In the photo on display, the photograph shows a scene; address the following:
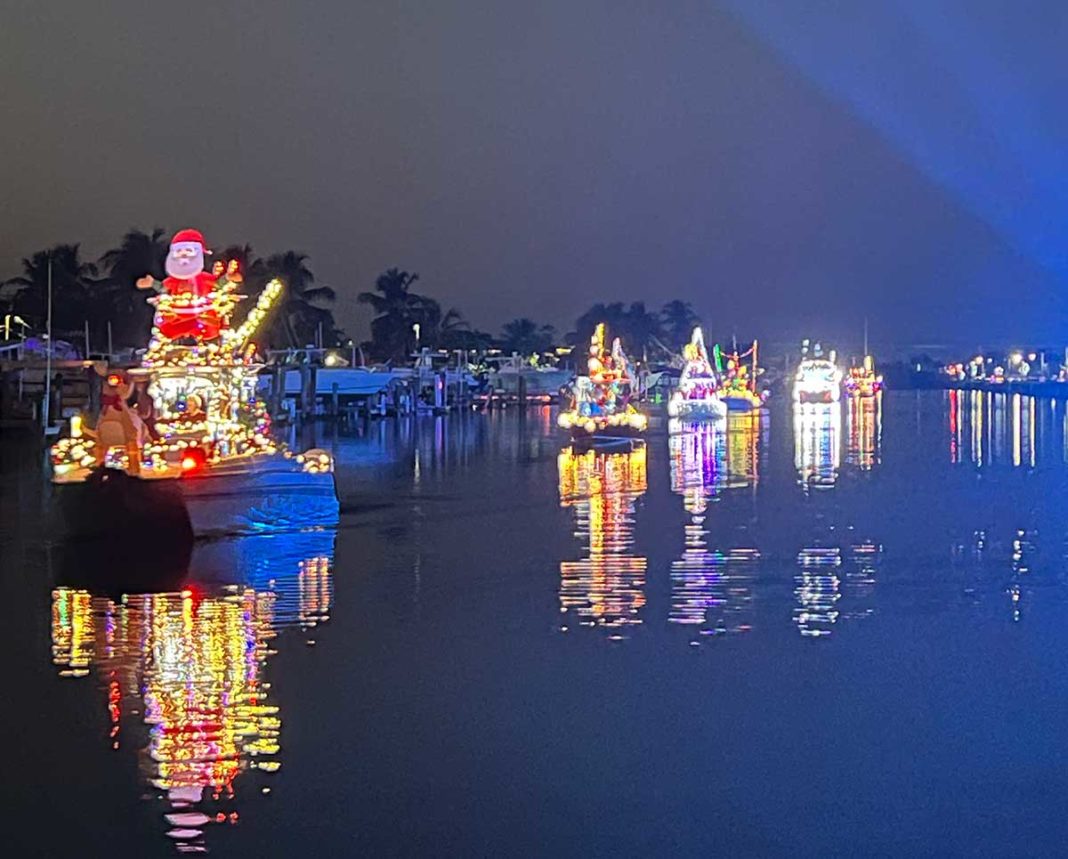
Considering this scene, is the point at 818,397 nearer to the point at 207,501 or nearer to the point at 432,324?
the point at 432,324

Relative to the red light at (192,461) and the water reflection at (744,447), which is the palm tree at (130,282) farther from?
the red light at (192,461)

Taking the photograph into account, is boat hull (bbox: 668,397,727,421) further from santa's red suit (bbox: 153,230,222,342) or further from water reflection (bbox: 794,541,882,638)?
santa's red suit (bbox: 153,230,222,342)

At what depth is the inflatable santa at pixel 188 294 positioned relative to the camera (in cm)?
1839

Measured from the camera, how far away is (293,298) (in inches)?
3314

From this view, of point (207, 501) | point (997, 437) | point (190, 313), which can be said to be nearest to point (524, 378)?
point (997, 437)

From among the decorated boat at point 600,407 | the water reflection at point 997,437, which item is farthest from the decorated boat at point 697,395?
the decorated boat at point 600,407

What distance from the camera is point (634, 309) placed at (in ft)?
555

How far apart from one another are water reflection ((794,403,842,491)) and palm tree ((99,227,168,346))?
30.1 m

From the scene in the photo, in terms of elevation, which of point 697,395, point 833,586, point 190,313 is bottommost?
point 833,586

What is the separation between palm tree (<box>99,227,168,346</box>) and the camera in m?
71.0

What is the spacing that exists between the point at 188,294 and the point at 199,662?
8.48 meters

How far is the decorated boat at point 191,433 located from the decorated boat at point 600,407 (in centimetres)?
2587

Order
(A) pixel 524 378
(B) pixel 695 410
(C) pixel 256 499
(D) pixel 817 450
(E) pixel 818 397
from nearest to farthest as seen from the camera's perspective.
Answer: (C) pixel 256 499, (D) pixel 817 450, (B) pixel 695 410, (E) pixel 818 397, (A) pixel 524 378

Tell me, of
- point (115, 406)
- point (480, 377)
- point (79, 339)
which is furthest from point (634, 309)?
point (115, 406)
